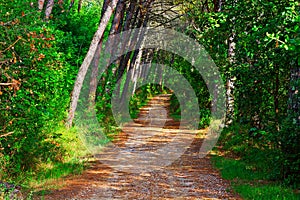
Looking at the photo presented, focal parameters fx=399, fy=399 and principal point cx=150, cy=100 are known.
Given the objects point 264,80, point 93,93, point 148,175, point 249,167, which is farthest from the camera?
point 93,93

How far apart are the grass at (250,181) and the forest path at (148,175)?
0.87 ft

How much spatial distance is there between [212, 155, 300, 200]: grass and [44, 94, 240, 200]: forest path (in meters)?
0.27

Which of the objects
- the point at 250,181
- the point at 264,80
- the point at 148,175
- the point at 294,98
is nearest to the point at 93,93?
the point at 148,175

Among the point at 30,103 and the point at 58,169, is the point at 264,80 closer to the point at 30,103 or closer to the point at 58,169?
the point at 58,169

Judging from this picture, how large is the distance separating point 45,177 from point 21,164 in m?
0.71

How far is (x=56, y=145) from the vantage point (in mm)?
11219

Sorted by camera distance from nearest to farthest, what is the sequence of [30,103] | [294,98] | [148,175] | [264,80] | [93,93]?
[294,98], [30,103], [148,175], [264,80], [93,93]

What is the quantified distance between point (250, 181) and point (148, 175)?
103 inches

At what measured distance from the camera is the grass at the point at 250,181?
7931mm

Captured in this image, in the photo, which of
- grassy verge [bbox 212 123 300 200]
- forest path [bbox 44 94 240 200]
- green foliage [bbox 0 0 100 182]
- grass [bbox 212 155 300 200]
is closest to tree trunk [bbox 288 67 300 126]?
grassy verge [bbox 212 123 300 200]

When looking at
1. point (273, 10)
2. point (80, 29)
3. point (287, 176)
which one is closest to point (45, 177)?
point (287, 176)

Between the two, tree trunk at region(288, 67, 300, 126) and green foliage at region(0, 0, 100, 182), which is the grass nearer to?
tree trunk at region(288, 67, 300, 126)

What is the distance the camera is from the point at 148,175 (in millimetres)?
10469

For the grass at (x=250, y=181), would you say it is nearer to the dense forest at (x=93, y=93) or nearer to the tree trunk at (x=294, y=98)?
the dense forest at (x=93, y=93)
